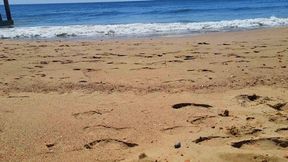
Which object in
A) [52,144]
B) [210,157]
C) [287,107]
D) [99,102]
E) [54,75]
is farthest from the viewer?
[54,75]

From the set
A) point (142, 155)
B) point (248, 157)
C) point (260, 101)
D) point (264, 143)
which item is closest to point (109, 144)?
point (142, 155)

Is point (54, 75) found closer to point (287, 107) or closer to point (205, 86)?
point (205, 86)

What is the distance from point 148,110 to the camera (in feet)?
12.8

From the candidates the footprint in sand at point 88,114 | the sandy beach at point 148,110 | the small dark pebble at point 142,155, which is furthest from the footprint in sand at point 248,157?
the footprint in sand at point 88,114

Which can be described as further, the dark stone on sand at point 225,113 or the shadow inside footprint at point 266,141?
the dark stone on sand at point 225,113

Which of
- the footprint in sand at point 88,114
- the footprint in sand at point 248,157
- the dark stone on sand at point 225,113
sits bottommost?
the footprint in sand at point 248,157

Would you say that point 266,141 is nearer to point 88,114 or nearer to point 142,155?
point 142,155

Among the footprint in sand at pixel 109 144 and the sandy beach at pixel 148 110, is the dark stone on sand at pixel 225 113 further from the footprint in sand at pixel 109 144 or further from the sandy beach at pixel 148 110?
the footprint in sand at pixel 109 144

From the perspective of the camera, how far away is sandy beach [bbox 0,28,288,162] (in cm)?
296

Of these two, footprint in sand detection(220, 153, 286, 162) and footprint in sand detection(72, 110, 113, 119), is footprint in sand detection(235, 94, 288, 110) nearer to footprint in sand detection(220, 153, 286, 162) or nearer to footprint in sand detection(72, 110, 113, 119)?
footprint in sand detection(220, 153, 286, 162)

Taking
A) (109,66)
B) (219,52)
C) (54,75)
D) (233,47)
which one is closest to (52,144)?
(54,75)

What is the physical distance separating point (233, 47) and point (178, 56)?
169cm

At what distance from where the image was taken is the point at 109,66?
6.50m

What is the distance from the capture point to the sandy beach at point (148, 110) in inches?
116
